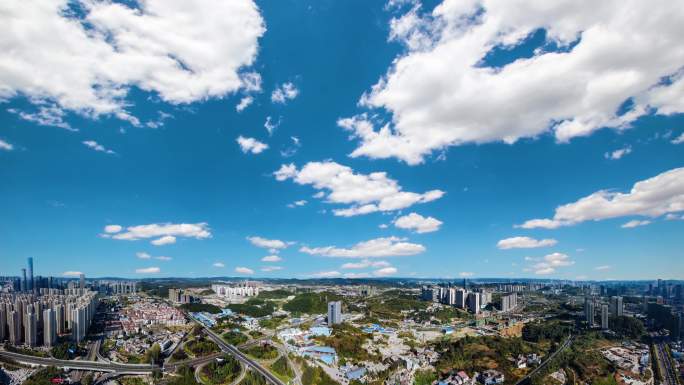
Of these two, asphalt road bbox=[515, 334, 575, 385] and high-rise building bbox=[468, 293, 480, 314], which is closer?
A: asphalt road bbox=[515, 334, 575, 385]

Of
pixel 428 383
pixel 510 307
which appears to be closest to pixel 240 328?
pixel 428 383

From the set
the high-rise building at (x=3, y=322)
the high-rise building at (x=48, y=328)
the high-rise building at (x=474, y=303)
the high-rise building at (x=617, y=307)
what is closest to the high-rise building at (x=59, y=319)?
the high-rise building at (x=48, y=328)

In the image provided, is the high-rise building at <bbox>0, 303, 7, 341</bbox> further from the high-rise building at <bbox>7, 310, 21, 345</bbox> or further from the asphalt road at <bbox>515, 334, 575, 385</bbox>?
the asphalt road at <bbox>515, 334, 575, 385</bbox>

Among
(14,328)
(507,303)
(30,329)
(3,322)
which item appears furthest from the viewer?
(507,303)

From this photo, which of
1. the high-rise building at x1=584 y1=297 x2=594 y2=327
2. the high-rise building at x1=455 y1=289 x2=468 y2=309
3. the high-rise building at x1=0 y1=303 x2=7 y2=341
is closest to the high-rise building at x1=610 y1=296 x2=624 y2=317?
the high-rise building at x1=584 y1=297 x2=594 y2=327

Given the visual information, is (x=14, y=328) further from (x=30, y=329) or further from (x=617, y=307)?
(x=617, y=307)

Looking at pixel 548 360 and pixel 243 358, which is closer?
pixel 548 360

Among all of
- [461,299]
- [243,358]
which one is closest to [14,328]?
[243,358]

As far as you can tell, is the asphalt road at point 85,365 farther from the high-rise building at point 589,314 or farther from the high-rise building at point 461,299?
the high-rise building at point 461,299

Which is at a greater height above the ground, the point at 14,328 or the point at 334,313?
the point at 14,328
